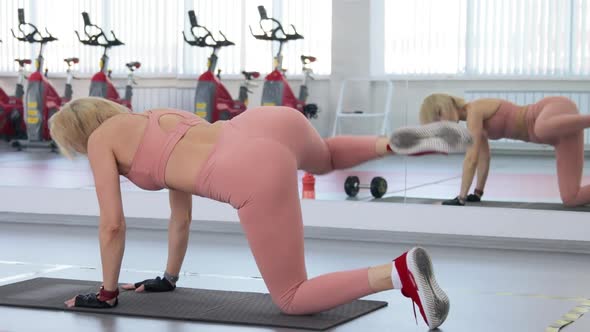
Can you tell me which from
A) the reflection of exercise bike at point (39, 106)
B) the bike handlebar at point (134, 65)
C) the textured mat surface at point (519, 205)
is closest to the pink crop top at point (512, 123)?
the textured mat surface at point (519, 205)

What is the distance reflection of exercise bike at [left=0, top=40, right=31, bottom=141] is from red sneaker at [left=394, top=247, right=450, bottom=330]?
5.89m

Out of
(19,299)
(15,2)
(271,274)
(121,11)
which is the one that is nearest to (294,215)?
(271,274)

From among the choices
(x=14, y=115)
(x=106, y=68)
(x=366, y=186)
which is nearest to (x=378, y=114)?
(x=366, y=186)

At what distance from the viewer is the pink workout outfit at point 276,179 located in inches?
127

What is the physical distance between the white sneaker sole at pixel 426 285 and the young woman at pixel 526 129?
2.35 meters

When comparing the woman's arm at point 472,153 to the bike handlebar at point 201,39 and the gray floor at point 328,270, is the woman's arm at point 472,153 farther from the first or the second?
the bike handlebar at point 201,39

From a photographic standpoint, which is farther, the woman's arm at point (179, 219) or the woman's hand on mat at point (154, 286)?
the woman's hand on mat at point (154, 286)

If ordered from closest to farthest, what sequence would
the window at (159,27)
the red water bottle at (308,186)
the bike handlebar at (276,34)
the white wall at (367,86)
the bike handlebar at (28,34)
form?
the white wall at (367,86)
the red water bottle at (308,186)
the window at (159,27)
the bike handlebar at (28,34)
the bike handlebar at (276,34)

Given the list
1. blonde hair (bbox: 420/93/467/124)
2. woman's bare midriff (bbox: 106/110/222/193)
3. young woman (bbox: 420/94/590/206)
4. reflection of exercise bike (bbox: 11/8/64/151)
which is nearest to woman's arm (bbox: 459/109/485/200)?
young woman (bbox: 420/94/590/206)

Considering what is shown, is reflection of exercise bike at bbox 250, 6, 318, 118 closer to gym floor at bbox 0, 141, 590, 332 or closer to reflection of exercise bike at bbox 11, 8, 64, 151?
gym floor at bbox 0, 141, 590, 332

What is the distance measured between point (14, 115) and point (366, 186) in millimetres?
4030

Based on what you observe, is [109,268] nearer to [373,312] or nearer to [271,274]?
[271,274]

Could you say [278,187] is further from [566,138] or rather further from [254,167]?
[566,138]

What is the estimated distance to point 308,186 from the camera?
5973 millimetres
